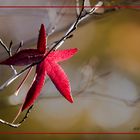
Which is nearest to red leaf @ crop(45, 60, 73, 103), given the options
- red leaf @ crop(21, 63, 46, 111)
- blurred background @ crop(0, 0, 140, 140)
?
red leaf @ crop(21, 63, 46, 111)

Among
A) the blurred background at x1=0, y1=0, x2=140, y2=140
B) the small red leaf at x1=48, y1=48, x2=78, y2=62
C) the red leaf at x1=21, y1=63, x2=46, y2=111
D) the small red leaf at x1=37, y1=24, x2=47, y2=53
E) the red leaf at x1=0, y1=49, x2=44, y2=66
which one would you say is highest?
the small red leaf at x1=37, y1=24, x2=47, y2=53

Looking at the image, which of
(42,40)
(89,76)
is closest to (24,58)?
(42,40)

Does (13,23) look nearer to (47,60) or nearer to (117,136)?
(47,60)

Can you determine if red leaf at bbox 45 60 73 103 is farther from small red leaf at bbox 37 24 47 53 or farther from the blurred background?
the blurred background

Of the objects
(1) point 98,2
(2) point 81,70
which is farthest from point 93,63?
(1) point 98,2

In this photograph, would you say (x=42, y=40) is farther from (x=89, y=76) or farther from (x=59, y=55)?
(x=89, y=76)

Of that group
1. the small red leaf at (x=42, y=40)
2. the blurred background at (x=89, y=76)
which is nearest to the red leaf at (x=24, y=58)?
the small red leaf at (x=42, y=40)
